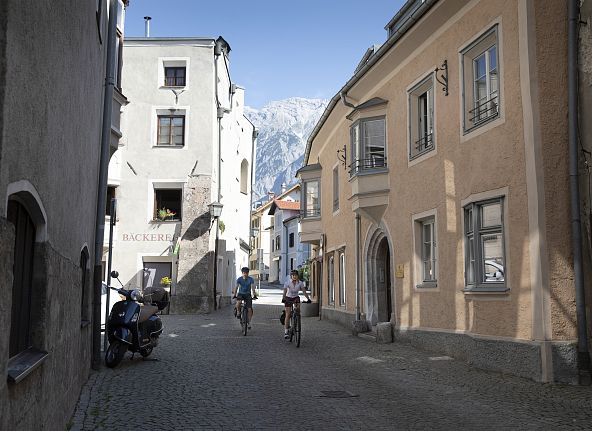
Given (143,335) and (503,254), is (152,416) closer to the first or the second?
(143,335)

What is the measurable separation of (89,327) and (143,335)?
192 cm

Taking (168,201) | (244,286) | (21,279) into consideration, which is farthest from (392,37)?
(168,201)

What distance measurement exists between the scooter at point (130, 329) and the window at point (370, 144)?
738 centimetres

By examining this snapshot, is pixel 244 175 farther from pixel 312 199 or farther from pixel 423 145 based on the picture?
pixel 423 145

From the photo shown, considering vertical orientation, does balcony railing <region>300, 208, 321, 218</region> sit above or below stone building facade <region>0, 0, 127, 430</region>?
above

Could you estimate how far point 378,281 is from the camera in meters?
18.0

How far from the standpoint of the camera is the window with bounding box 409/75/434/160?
47.3ft

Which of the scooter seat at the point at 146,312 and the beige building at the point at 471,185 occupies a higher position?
the beige building at the point at 471,185

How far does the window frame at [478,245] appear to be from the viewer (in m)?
11.0

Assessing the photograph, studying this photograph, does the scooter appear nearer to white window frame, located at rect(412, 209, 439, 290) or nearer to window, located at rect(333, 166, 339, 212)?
white window frame, located at rect(412, 209, 439, 290)

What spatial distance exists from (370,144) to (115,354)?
9.00 m

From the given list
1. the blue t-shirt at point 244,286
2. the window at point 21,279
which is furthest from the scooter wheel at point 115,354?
the blue t-shirt at point 244,286

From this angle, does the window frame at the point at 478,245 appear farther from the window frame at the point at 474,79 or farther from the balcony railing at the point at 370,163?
the balcony railing at the point at 370,163

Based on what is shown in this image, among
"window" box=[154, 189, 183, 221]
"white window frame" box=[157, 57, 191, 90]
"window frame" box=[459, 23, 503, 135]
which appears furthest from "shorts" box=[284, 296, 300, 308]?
"white window frame" box=[157, 57, 191, 90]
